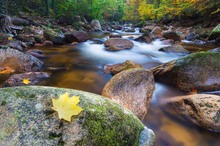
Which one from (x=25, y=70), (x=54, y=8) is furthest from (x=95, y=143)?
(x=54, y=8)

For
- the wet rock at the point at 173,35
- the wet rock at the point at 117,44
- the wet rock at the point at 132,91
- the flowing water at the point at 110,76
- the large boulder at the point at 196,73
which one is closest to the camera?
the flowing water at the point at 110,76

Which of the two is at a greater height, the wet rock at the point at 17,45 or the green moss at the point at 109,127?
the green moss at the point at 109,127

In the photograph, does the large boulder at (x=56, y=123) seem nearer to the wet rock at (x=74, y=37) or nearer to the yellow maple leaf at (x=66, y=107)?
the yellow maple leaf at (x=66, y=107)

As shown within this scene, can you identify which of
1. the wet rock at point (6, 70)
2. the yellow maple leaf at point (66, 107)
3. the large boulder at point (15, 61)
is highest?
the yellow maple leaf at point (66, 107)

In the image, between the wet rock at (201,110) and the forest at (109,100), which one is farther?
the wet rock at (201,110)

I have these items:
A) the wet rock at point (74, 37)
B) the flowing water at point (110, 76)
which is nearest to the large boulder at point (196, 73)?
the flowing water at point (110, 76)

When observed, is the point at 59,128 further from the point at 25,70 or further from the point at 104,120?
the point at 25,70

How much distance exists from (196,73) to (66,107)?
3233 mm

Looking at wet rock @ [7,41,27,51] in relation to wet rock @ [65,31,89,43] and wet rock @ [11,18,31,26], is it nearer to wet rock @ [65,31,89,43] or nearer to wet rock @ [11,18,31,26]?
wet rock @ [65,31,89,43]

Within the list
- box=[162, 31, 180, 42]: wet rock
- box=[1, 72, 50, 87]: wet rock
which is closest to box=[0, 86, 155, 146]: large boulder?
box=[1, 72, 50, 87]: wet rock

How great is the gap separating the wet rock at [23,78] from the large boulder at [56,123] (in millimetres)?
2189

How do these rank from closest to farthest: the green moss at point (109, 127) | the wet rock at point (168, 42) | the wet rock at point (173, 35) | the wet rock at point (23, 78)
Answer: the green moss at point (109, 127)
the wet rock at point (23, 78)
the wet rock at point (168, 42)
the wet rock at point (173, 35)

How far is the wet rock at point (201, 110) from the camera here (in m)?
2.53

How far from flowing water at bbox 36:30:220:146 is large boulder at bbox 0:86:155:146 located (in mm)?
1092
